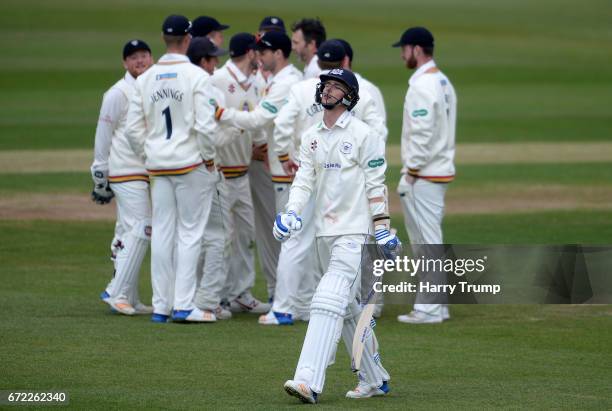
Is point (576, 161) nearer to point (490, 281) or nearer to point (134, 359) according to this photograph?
point (490, 281)

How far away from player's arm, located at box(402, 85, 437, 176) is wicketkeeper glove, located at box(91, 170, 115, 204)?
107 inches

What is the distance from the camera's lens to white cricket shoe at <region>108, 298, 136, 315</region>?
10.3m

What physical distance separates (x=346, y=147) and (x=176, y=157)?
2884mm

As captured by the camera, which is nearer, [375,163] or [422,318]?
[375,163]

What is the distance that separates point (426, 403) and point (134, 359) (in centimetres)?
231

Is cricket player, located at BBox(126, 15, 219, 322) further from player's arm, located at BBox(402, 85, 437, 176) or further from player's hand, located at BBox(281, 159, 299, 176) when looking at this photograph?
player's arm, located at BBox(402, 85, 437, 176)

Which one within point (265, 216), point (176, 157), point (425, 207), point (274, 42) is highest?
point (274, 42)

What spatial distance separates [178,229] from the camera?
1025 centimetres

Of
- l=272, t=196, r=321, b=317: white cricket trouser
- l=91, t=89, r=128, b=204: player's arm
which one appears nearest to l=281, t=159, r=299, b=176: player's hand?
l=272, t=196, r=321, b=317: white cricket trouser

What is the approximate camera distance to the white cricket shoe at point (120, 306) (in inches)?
407

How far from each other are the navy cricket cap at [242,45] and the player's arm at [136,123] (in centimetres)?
118

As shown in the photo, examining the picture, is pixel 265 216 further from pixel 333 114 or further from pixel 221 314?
pixel 333 114

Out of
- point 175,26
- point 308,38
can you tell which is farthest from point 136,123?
point 308,38

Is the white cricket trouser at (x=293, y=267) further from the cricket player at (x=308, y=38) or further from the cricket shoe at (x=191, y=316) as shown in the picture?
the cricket player at (x=308, y=38)
